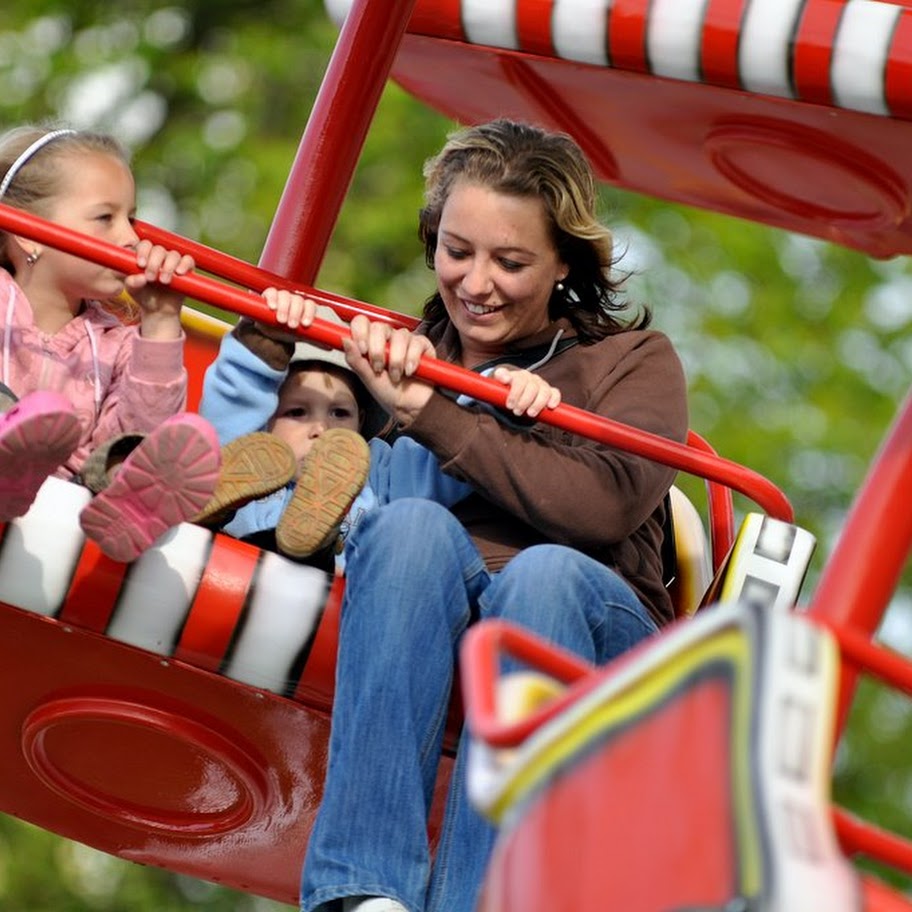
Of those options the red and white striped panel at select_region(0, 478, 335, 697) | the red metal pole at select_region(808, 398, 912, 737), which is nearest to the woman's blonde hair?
the red and white striped panel at select_region(0, 478, 335, 697)

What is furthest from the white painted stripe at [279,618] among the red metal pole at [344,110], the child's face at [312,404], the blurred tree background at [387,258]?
the blurred tree background at [387,258]

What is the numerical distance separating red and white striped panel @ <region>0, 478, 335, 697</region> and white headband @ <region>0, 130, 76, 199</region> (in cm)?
58

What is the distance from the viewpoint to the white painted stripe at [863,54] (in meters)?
3.23

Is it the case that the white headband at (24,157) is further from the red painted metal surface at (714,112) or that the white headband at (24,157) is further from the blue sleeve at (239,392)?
the red painted metal surface at (714,112)

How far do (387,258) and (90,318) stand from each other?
21.9 feet

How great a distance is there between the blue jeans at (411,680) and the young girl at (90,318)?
0.83ft

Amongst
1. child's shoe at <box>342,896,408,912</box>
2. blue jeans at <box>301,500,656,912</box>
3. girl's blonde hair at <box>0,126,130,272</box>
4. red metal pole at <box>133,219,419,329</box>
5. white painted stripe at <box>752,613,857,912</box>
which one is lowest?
white painted stripe at <box>752,613,857,912</box>

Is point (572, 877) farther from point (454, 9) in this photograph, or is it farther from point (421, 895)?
point (454, 9)

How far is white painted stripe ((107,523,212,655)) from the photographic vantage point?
98.0 inches

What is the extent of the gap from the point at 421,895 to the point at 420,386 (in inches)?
21.8

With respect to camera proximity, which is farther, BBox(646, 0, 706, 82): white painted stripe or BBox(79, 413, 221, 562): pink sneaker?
BBox(646, 0, 706, 82): white painted stripe

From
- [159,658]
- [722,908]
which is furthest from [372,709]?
[722,908]

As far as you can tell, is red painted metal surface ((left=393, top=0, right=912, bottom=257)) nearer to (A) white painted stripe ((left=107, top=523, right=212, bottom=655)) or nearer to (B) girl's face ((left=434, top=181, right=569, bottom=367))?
(B) girl's face ((left=434, top=181, right=569, bottom=367))

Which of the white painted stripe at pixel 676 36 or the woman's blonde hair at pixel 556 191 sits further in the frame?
the white painted stripe at pixel 676 36
